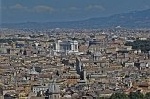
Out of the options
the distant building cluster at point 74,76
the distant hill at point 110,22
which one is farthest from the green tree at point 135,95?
the distant hill at point 110,22

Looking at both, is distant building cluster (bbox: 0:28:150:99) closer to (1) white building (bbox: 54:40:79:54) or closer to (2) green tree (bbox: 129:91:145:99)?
(2) green tree (bbox: 129:91:145:99)

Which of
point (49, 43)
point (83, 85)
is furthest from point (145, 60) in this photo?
point (49, 43)

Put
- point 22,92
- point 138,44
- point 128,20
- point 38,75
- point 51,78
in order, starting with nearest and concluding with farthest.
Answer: point 22,92
point 51,78
point 38,75
point 138,44
point 128,20

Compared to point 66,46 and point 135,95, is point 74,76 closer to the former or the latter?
point 135,95

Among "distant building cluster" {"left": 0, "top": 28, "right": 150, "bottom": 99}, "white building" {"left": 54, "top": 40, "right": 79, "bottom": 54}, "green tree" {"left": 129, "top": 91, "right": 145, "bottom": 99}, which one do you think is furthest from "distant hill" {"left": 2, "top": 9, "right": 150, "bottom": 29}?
"green tree" {"left": 129, "top": 91, "right": 145, "bottom": 99}

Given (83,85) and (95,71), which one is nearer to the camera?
(83,85)

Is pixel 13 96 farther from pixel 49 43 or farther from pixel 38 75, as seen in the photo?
pixel 49 43

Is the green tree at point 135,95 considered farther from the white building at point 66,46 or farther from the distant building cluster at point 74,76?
the white building at point 66,46

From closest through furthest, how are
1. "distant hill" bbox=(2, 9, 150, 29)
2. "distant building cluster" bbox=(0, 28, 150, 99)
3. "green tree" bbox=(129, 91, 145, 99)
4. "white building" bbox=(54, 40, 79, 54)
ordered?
1. "green tree" bbox=(129, 91, 145, 99)
2. "distant building cluster" bbox=(0, 28, 150, 99)
3. "white building" bbox=(54, 40, 79, 54)
4. "distant hill" bbox=(2, 9, 150, 29)
